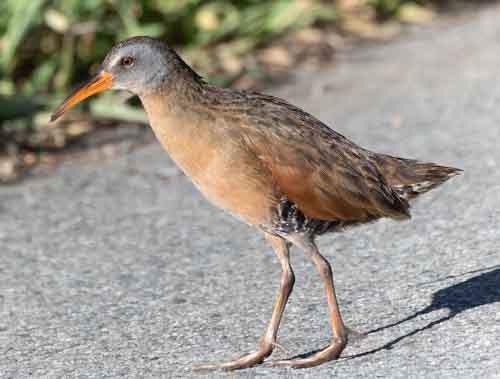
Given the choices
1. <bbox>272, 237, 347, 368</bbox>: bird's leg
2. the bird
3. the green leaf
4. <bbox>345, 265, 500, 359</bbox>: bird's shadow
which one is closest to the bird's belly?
the bird

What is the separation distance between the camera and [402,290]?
5.77 m

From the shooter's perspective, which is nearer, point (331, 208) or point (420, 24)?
point (331, 208)

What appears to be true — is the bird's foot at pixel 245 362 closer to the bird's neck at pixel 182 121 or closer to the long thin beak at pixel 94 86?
the bird's neck at pixel 182 121

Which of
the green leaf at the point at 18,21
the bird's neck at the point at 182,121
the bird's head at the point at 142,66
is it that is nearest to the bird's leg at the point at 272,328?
the bird's neck at the point at 182,121

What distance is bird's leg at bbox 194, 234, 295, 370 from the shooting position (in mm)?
4988

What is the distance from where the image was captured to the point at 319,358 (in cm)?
497

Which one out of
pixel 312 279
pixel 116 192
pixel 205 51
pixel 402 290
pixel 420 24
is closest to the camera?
pixel 402 290

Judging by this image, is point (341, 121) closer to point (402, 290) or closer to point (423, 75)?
point (423, 75)

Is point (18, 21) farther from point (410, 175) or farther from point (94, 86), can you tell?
point (410, 175)

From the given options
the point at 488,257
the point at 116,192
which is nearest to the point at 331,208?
the point at 488,257

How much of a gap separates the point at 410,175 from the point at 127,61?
1499 millimetres

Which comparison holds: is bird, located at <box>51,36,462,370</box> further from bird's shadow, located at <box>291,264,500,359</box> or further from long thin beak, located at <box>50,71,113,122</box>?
bird's shadow, located at <box>291,264,500,359</box>

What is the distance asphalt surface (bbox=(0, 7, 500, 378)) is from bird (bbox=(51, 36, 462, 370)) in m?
0.33

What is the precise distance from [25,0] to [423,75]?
3.43 meters
